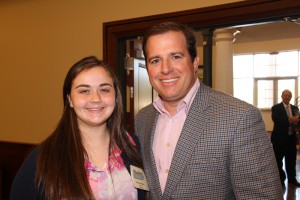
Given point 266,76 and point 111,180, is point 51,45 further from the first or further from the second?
point 266,76

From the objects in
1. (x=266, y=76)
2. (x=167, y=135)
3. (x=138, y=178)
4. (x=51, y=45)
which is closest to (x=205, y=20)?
(x=167, y=135)

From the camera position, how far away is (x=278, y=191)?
1.32 m

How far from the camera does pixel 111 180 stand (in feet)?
4.83

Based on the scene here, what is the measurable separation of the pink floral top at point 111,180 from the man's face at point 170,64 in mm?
453

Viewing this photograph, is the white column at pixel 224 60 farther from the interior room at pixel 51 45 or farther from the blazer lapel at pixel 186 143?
the blazer lapel at pixel 186 143

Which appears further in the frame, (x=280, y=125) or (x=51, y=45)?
(x=280, y=125)

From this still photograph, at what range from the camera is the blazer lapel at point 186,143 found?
142 cm

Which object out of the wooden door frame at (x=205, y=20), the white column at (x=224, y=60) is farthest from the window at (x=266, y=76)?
the wooden door frame at (x=205, y=20)

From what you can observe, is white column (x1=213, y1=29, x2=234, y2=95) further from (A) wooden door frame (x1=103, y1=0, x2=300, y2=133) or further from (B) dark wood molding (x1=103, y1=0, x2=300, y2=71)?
(B) dark wood molding (x1=103, y1=0, x2=300, y2=71)

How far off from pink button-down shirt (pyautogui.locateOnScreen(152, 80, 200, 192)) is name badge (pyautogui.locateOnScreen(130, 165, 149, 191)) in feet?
0.30

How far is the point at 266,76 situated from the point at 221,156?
1157 centimetres

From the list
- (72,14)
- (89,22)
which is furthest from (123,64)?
(72,14)

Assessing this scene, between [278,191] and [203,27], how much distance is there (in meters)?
1.69

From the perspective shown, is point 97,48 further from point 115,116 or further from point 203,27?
point 115,116
